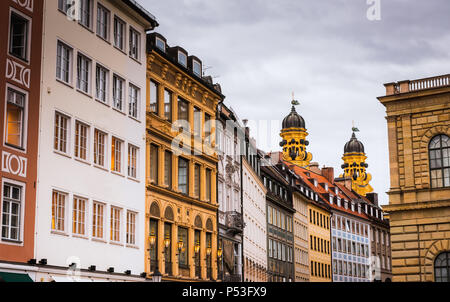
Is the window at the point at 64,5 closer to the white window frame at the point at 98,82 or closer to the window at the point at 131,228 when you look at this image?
the white window frame at the point at 98,82

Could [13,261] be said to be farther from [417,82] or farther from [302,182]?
[302,182]

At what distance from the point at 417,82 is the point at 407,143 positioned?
437 cm

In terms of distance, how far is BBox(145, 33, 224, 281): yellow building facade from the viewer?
147 feet

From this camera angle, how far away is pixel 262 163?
267ft

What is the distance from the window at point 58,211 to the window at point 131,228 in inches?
274

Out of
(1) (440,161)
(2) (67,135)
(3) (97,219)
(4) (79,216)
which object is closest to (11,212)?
(4) (79,216)

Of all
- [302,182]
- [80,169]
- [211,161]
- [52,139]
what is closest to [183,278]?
[211,161]

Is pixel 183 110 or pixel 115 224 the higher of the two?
pixel 183 110

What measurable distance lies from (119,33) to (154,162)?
8122 mm

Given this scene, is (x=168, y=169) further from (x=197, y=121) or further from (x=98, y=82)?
(x=98, y=82)

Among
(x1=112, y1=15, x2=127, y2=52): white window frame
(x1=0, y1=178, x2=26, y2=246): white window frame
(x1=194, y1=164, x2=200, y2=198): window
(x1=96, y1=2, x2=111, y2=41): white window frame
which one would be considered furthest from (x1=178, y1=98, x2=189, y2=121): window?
(x1=0, y1=178, x2=26, y2=246): white window frame

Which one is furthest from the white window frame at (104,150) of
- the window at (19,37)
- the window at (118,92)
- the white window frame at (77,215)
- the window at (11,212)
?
the window at (11,212)

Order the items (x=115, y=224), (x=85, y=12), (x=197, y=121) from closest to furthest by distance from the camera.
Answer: (x=85, y=12) → (x=115, y=224) → (x=197, y=121)

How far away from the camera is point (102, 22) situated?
3991 centimetres
